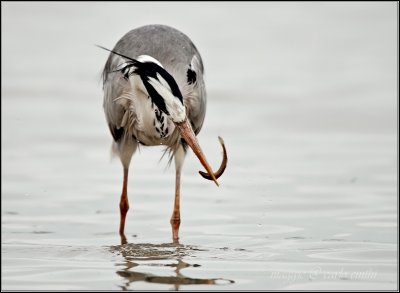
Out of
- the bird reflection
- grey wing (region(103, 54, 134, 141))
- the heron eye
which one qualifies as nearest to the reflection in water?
the bird reflection

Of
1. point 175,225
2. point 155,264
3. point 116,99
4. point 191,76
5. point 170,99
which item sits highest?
point 191,76

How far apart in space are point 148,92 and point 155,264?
5.47 ft

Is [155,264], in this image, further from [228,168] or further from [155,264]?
[228,168]

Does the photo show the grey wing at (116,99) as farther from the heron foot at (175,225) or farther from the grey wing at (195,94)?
the heron foot at (175,225)

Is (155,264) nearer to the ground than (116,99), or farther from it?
nearer to the ground

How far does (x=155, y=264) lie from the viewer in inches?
314

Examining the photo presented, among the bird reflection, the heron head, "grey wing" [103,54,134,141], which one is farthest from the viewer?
"grey wing" [103,54,134,141]

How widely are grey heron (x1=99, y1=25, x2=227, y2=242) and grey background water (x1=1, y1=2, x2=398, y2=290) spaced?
80cm

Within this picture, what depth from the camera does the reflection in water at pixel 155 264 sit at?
24.2 feet

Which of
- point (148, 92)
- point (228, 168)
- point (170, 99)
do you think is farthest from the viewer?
point (228, 168)

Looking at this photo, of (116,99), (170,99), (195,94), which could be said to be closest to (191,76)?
(195,94)

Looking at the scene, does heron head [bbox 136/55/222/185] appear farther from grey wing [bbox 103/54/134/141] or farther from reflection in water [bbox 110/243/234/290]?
grey wing [bbox 103/54/134/141]

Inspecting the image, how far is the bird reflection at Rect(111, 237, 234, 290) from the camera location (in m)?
7.38

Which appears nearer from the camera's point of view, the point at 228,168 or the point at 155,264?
the point at 155,264
